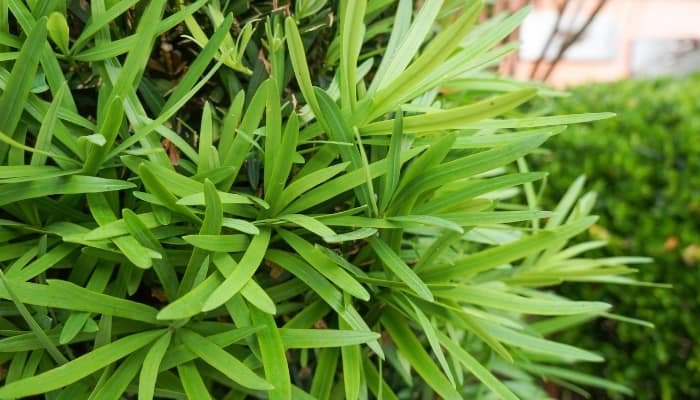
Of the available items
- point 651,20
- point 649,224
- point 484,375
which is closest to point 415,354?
point 484,375

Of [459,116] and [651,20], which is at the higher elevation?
[459,116]

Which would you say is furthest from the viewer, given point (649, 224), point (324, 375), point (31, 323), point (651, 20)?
point (651, 20)

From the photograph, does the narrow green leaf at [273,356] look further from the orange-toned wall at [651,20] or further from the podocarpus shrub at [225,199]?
the orange-toned wall at [651,20]

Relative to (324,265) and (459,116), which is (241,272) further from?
(459,116)

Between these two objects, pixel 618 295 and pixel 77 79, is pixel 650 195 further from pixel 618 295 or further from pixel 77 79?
pixel 77 79

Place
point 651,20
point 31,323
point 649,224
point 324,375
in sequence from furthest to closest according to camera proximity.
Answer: point 651,20, point 649,224, point 324,375, point 31,323

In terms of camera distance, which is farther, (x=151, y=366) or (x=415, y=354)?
(x=415, y=354)

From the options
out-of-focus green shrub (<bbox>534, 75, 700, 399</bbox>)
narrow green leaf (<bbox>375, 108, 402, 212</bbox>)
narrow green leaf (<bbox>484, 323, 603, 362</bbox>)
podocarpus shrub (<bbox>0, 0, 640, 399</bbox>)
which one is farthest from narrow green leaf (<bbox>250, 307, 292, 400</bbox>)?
out-of-focus green shrub (<bbox>534, 75, 700, 399</bbox>)
